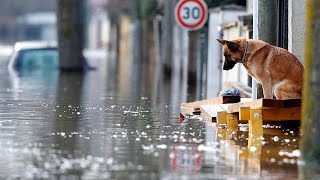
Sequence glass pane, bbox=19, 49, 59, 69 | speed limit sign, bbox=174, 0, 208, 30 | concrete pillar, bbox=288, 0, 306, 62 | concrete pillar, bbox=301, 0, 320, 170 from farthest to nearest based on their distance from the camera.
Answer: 1. glass pane, bbox=19, 49, 59, 69
2. speed limit sign, bbox=174, 0, 208, 30
3. concrete pillar, bbox=288, 0, 306, 62
4. concrete pillar, bbox=301, 0, 320, 170

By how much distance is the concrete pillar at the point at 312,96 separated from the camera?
1265 cm

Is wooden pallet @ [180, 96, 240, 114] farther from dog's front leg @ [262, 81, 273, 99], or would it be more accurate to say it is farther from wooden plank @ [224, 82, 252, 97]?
dog's front leg @ [262, 81, 273, 99]

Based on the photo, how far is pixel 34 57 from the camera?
151 ft

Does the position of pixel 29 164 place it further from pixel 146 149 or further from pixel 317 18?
pixel 317 18

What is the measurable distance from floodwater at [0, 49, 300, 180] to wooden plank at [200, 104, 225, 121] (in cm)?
20

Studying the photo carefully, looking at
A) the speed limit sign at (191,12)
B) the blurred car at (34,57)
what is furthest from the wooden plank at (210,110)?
the blurred car at (34,57)

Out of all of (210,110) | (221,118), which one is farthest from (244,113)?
(210,110)

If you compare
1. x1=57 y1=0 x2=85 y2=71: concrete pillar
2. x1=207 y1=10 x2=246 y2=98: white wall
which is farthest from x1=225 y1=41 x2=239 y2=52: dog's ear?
x1=57 y1=0 x2=85 y2=71: concrete pillar

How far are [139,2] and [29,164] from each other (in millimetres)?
51296

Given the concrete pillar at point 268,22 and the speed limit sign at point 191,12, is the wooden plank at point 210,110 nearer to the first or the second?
the concrete pillar at point 268,22

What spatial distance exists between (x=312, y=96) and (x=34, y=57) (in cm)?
3386

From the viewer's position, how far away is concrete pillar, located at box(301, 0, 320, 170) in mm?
12648

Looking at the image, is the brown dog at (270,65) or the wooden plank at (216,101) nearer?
the brown dog at (270,65)

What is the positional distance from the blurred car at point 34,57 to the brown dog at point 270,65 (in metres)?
27.7
